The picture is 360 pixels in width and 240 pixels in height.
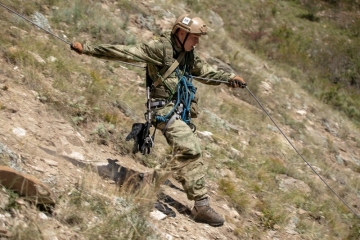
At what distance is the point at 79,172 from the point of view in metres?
3.97

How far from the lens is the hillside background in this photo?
336cm

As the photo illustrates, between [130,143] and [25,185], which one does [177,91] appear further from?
[25,185]

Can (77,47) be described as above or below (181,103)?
above

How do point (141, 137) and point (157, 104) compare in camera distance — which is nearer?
point (157, 104)

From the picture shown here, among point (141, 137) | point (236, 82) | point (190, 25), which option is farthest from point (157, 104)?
point (236, 82)

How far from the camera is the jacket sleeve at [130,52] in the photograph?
13.4ft

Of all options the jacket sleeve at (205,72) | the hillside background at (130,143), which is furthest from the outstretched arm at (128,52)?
the hillside background at (130,143)

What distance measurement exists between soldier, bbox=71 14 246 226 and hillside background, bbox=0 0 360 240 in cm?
38

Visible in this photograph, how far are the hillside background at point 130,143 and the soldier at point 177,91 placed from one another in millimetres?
379

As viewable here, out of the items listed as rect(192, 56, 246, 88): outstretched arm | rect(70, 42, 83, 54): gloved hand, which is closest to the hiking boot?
rect(192, 56, 246, 88): outstretched arm

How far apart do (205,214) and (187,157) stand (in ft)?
2.05

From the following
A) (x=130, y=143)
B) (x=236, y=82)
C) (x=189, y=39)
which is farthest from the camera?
(x=130, y=143)

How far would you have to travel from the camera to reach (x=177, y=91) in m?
4.27

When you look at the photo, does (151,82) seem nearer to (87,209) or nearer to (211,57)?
(87,209)
